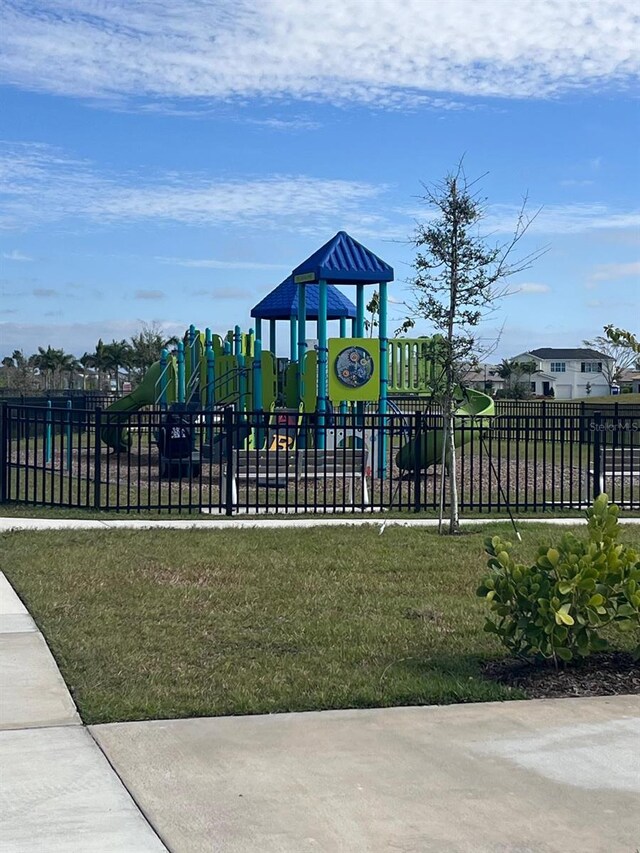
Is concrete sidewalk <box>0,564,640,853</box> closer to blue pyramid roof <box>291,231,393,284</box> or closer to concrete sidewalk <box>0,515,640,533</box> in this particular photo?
concrete sidewalk <box>0,515,640,533</box>

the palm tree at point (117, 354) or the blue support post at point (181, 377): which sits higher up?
the palm tree at point (117, 354)

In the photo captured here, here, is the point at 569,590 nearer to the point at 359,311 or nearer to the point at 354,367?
the point at 354,367

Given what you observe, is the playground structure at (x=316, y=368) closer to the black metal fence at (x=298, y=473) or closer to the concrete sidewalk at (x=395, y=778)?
the black metal fence at (x=298, y=473)

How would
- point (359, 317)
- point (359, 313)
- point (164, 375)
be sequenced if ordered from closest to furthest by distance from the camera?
point (359, 313) < point (359, 317) < point (164, 375)

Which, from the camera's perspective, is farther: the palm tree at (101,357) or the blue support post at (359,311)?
the palm tree at (101,357)

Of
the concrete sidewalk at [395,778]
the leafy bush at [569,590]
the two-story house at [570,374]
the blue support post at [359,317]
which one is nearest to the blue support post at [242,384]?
the blue support post at [359,317]

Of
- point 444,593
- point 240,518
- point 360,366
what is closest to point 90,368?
point 360,366

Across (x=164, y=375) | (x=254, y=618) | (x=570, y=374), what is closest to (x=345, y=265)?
(x=164, y=375)

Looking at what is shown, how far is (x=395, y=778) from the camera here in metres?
4.93

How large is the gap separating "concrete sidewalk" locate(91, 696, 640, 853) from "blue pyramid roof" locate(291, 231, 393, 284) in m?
15.5

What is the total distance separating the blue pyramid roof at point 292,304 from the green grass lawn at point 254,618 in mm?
13475

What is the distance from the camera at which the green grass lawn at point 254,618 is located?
6258 mm

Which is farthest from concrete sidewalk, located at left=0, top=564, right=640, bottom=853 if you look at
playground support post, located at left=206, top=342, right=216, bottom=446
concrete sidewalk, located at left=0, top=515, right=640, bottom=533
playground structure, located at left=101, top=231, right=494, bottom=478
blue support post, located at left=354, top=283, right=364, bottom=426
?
playground support post, located at left=206, top=342, right=216, bottom=446

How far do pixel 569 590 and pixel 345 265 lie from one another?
15.4m
